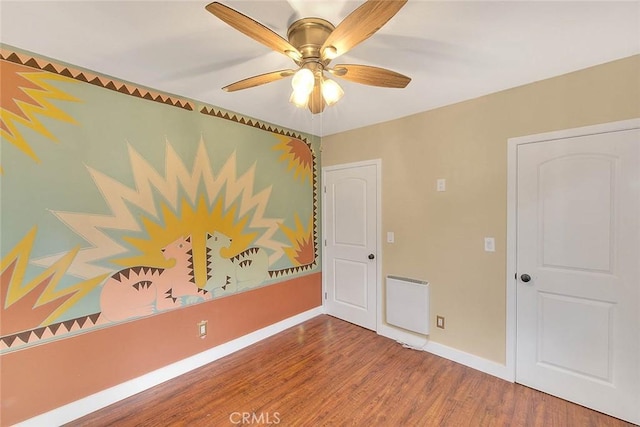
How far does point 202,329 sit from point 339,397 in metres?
1.35

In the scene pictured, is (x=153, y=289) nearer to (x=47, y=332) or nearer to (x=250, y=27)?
(x=47, y=332)

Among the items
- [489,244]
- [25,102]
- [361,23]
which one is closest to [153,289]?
Answer: [25,102]

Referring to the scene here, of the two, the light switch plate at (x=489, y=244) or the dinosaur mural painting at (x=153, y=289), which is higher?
the light switch plate at (x=489, y=244)

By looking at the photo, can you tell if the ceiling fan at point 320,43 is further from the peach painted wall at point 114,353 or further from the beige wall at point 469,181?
the peach painted wall at point 114,353

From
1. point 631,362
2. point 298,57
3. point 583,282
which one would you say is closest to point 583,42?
point 583,282

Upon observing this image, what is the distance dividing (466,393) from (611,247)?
147cm

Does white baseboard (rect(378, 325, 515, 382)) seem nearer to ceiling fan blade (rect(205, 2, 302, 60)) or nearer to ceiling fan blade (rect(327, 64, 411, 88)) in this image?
ceiling fan blade (rect(327, 64, 411, 88))

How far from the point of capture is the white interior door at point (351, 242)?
10.1 ft

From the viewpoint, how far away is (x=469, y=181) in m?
2.38

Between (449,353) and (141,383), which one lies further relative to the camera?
(449,353)

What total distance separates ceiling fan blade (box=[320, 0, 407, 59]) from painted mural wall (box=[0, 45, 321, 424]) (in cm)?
165

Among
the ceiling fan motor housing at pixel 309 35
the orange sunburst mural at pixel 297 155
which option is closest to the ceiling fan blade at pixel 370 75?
the ceiling fan motor housing at pixel 309 35

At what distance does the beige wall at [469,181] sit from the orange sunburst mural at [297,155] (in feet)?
3.14

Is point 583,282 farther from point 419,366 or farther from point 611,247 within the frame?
point 419,366
